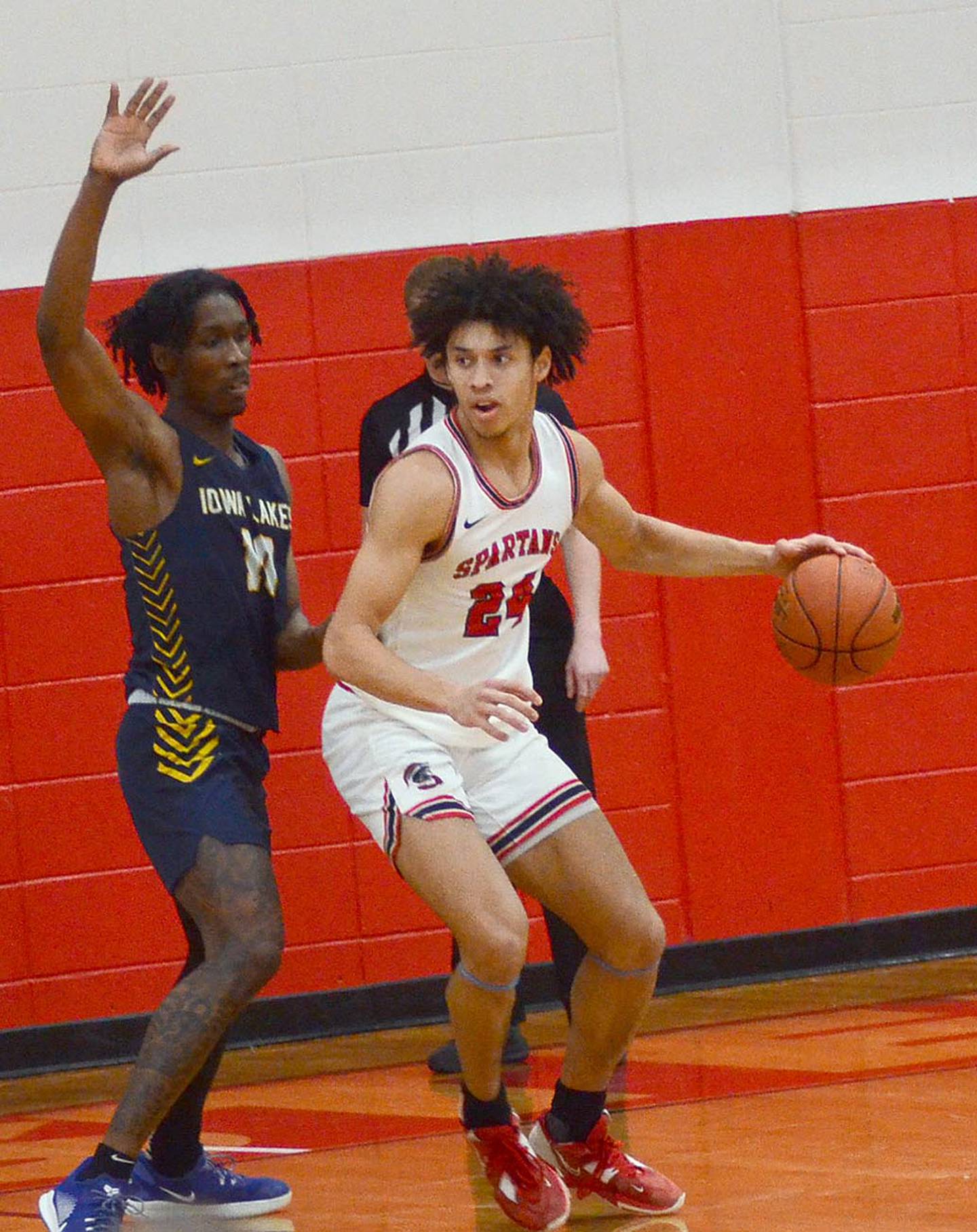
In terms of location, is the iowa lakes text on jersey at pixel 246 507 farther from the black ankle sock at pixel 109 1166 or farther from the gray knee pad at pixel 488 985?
the black ankle sock at pixel 109 1166

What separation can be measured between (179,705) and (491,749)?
0.62 meters

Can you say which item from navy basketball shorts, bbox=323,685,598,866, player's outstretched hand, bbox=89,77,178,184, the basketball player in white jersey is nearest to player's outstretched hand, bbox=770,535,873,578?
the basketball player in white jersey

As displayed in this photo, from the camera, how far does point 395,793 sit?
377cm

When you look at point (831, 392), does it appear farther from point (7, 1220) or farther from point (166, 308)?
point (7, 1220)

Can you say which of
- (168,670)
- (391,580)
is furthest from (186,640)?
(391,580)

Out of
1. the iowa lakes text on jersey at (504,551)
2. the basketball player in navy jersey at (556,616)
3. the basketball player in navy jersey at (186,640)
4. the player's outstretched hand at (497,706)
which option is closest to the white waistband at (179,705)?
the basketball player in navy jersey at (186,640)

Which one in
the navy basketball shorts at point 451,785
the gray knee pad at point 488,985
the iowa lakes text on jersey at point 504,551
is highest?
the iowa lakes text on jersey at point 504,551

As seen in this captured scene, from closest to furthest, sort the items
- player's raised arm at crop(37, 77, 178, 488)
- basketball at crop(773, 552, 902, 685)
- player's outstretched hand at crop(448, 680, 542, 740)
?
player's outstretched hand at crop(448, 680, 542, 740)
player's raised arm at crop(37, 77, 178, 488)
basketball at crop(773, 552, 902, 685)

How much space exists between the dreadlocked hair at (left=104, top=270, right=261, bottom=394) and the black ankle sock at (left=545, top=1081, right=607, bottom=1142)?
1.70 m

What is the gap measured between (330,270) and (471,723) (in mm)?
3100

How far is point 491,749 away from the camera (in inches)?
154

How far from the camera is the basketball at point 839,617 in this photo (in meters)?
4.09

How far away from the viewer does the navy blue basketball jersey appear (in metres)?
3.90

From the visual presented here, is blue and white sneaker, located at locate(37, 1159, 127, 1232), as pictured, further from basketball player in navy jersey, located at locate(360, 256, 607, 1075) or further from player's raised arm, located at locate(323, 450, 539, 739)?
basketball player in navy jersey, located at locate(360, 256, 607, 1075)
